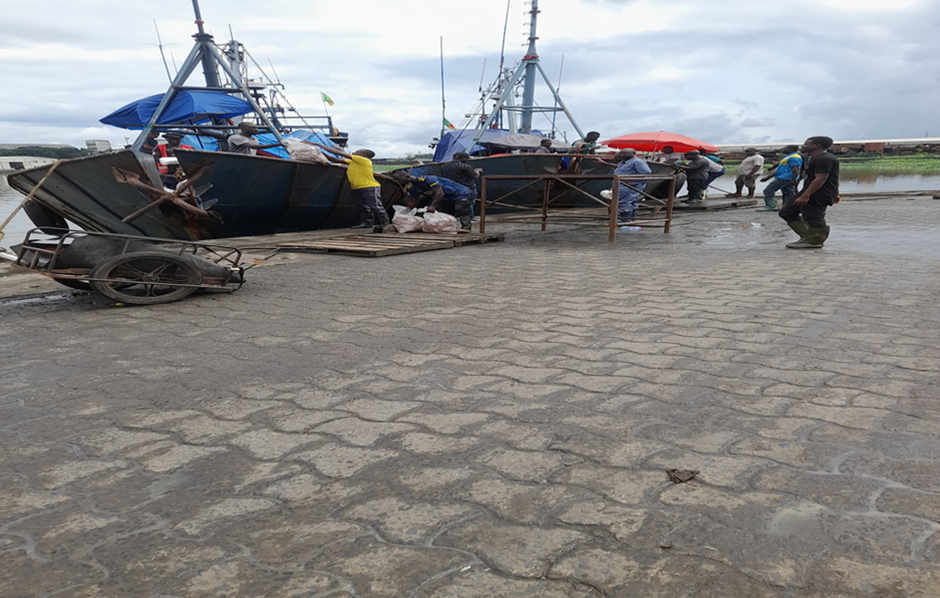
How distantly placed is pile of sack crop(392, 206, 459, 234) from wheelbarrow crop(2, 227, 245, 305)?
499 cm

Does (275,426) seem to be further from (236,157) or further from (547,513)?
(236,157)

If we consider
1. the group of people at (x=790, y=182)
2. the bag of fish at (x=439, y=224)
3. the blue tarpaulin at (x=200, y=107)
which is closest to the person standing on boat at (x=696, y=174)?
the group of people at (x=790, y=182)

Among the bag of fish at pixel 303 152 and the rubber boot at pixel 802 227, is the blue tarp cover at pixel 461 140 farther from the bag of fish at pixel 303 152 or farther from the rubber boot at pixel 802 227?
the rubber boot at pixel 802 227

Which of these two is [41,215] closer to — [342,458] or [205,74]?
[205,74]

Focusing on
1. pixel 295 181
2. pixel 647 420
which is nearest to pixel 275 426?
pixel 647 420

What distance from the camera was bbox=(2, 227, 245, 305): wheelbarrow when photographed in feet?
15.2

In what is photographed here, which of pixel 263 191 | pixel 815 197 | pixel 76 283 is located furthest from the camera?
pixel 263 191

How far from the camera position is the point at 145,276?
15.9 ft

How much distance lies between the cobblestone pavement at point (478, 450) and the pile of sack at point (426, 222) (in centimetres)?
537

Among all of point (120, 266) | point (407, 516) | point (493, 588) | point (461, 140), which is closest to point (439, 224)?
point (120, 266)

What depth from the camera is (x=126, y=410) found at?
2.69 meters

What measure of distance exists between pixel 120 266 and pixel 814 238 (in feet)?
26.1

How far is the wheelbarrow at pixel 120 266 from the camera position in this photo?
464cm

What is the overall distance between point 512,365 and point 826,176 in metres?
6.12
